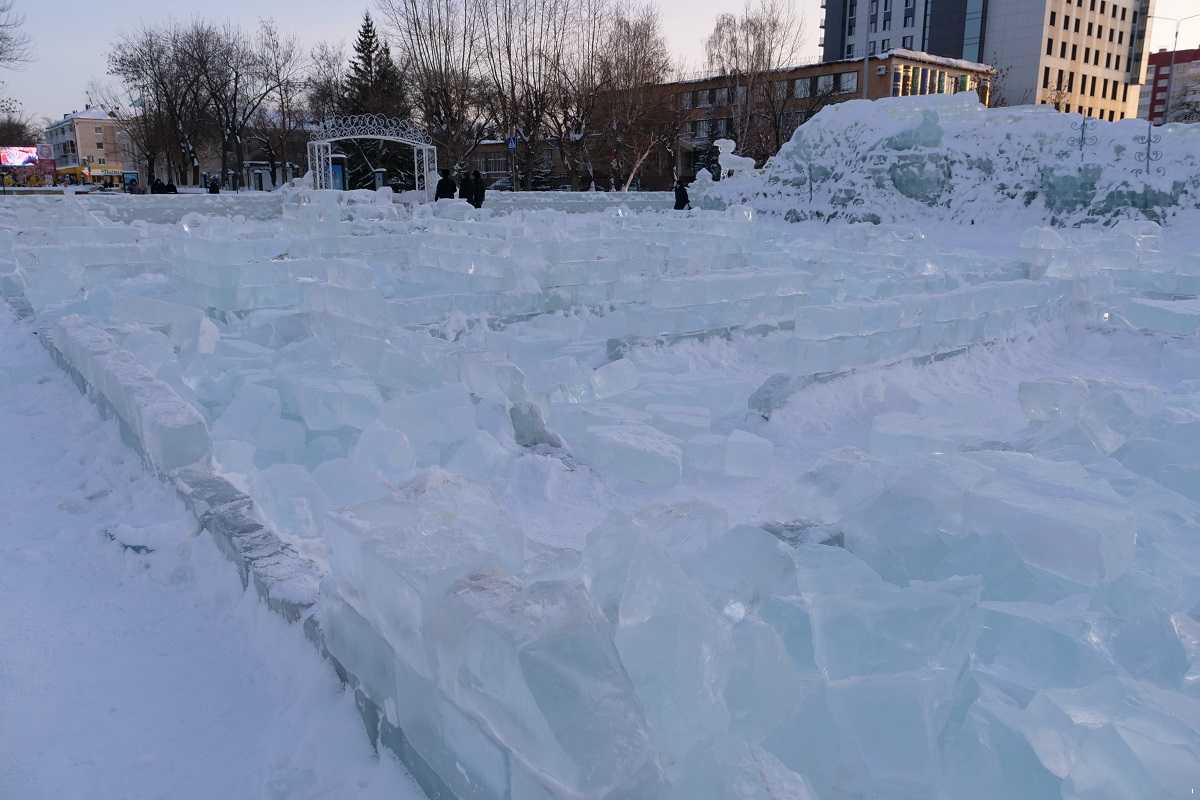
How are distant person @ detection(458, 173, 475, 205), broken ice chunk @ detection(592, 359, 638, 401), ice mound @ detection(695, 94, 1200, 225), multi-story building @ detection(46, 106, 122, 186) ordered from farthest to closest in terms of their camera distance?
multi-story building @ detection(46, 106, 122, 186)
distant person @ detection(458, 173, 475, 205)
ice mound @ detection(695, 94, 1200, 225)
broken ice chunk @ detection(592, 359, 638, 401)

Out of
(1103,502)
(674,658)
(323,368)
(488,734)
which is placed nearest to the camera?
(488,734)

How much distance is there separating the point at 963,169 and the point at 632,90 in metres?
19.1

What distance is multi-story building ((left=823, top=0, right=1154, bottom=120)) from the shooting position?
52.5 meters

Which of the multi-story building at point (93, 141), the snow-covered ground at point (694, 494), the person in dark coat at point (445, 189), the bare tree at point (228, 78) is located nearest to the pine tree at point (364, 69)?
the bare tree at point (228, 78)

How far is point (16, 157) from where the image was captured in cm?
3512

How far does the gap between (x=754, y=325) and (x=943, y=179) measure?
39.4 ft

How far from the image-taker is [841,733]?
5.05 ft

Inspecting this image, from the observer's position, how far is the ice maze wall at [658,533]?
4.53ft

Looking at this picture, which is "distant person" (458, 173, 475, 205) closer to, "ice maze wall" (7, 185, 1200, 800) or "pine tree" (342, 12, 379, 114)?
"ice maze wall" (7, 185, 1200, 800)

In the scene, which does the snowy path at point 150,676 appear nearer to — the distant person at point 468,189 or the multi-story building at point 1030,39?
the distant person at point 468,189

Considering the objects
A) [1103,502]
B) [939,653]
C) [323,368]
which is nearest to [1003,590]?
[1103,502]

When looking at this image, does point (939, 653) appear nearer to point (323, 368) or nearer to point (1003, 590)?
point (1003, 590)

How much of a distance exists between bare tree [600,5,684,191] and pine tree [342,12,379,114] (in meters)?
9.43

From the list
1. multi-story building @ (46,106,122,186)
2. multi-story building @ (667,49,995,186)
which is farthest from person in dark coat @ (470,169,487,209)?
multi-story building @ (46,106,122,186)
